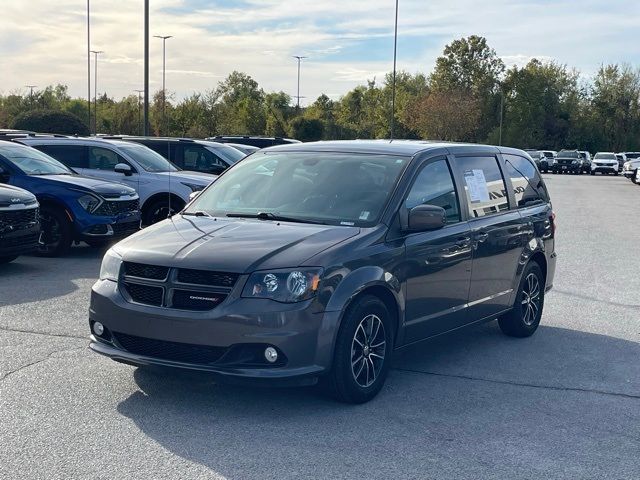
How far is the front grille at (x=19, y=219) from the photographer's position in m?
10.4

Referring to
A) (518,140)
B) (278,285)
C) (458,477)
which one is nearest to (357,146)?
(278,285)

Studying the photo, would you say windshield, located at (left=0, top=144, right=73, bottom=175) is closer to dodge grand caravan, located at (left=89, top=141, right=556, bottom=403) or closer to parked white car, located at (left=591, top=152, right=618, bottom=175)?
dodge grand caravan, located at (left=89, top=141, right=556, bottom=403)

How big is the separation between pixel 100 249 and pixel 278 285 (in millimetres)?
8868

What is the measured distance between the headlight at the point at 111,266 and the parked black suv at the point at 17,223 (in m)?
5.12

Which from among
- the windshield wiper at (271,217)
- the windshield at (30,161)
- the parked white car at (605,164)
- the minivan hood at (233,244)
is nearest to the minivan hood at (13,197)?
the windshield at (30,161)

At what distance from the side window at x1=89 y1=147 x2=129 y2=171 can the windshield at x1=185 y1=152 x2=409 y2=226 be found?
29.0 feet

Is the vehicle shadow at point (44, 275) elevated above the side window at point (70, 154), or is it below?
below

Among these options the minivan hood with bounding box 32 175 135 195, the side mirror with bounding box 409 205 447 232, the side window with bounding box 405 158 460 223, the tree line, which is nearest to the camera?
the side mirror with bounding box 409 205 447 232

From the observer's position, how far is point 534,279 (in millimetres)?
8180

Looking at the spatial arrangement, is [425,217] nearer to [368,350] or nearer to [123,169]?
[368,350]

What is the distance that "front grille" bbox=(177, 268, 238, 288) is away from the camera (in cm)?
521

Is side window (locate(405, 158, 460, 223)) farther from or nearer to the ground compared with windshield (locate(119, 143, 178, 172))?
farther from the ground

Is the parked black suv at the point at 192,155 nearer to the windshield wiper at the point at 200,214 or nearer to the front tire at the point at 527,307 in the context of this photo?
the front tire at the point at 527,307

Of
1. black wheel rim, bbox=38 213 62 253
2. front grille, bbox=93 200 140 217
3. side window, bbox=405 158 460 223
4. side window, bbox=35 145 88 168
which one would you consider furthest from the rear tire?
side window, bbox=405 158 460 223
